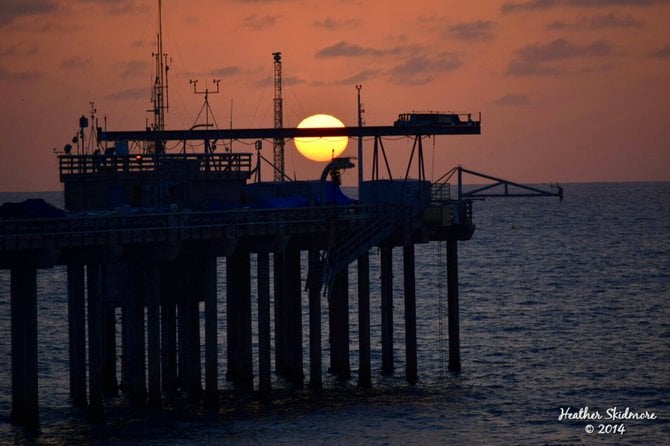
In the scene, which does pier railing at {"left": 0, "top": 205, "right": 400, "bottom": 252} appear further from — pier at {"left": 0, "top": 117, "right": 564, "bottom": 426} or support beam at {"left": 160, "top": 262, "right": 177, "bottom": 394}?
support beam at {"left": 160, "top": 262, "right": 177, "bottom": 394}

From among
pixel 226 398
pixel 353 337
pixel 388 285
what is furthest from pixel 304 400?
pixel 353 337

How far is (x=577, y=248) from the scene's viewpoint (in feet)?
636

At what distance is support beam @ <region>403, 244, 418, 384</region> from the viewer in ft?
227

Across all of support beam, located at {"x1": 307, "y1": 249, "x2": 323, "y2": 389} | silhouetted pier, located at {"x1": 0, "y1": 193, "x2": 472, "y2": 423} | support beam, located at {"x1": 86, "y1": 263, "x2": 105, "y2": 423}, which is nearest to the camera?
silhouetted pier, located at {"x1": 0, "y1": 193, "x2": 472, "y2": 423}

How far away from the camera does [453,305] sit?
71.9 m

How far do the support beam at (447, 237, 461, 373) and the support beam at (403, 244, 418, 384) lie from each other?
6.90ft

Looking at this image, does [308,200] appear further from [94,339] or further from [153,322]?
[94,339]

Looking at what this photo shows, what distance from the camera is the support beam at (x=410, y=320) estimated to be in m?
69.2

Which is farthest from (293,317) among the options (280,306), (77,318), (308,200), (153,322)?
(77,318)

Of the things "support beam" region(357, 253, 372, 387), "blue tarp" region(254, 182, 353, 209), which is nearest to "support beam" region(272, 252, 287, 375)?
"blue tarp" region(254, 182, 353, 209)

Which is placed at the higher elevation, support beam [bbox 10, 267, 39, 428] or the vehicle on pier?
the vehicle on pier

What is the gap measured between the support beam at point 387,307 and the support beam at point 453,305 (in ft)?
10.0

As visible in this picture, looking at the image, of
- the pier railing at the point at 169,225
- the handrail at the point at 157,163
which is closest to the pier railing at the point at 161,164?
the handrail at the point at 157,163

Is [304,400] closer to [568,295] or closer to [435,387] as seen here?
[435,387]
